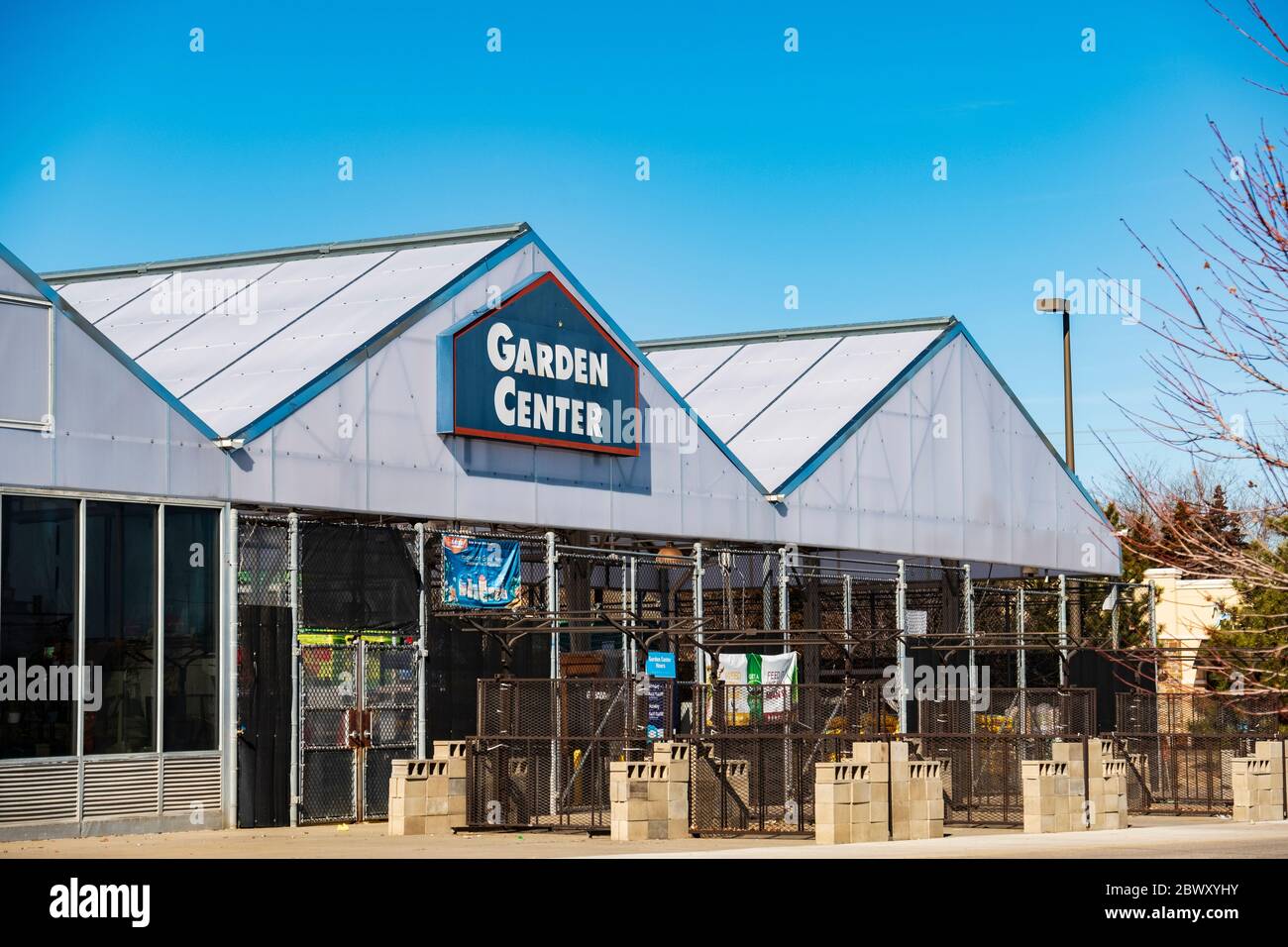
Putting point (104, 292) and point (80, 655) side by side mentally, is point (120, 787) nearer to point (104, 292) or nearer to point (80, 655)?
point (80, 655)

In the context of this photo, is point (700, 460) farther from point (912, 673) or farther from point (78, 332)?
point (78, 332)

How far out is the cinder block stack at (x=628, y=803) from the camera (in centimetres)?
2302

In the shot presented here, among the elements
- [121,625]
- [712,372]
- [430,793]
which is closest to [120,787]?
[121,625]

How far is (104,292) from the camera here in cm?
3603

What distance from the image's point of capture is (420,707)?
28.7 m

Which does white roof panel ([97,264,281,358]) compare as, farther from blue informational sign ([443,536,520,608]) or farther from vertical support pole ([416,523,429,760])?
blue informational sign ([443,536,520,608])

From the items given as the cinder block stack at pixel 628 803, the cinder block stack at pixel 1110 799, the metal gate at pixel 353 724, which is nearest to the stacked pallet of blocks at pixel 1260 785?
the cinder block stack at pixel 1110 799

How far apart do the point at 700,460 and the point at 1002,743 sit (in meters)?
9.51

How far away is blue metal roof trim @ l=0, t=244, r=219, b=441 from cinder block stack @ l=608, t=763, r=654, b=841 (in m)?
7.43

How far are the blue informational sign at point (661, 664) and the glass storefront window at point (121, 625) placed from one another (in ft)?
27.4

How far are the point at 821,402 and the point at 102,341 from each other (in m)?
19.0

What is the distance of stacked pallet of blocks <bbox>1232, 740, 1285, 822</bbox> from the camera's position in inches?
1118

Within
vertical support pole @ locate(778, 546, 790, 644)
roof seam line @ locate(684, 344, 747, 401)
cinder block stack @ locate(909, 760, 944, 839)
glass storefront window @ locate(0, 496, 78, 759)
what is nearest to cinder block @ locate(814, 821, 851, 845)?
cinder block stack @ locate(909, 760, 944, 839)
